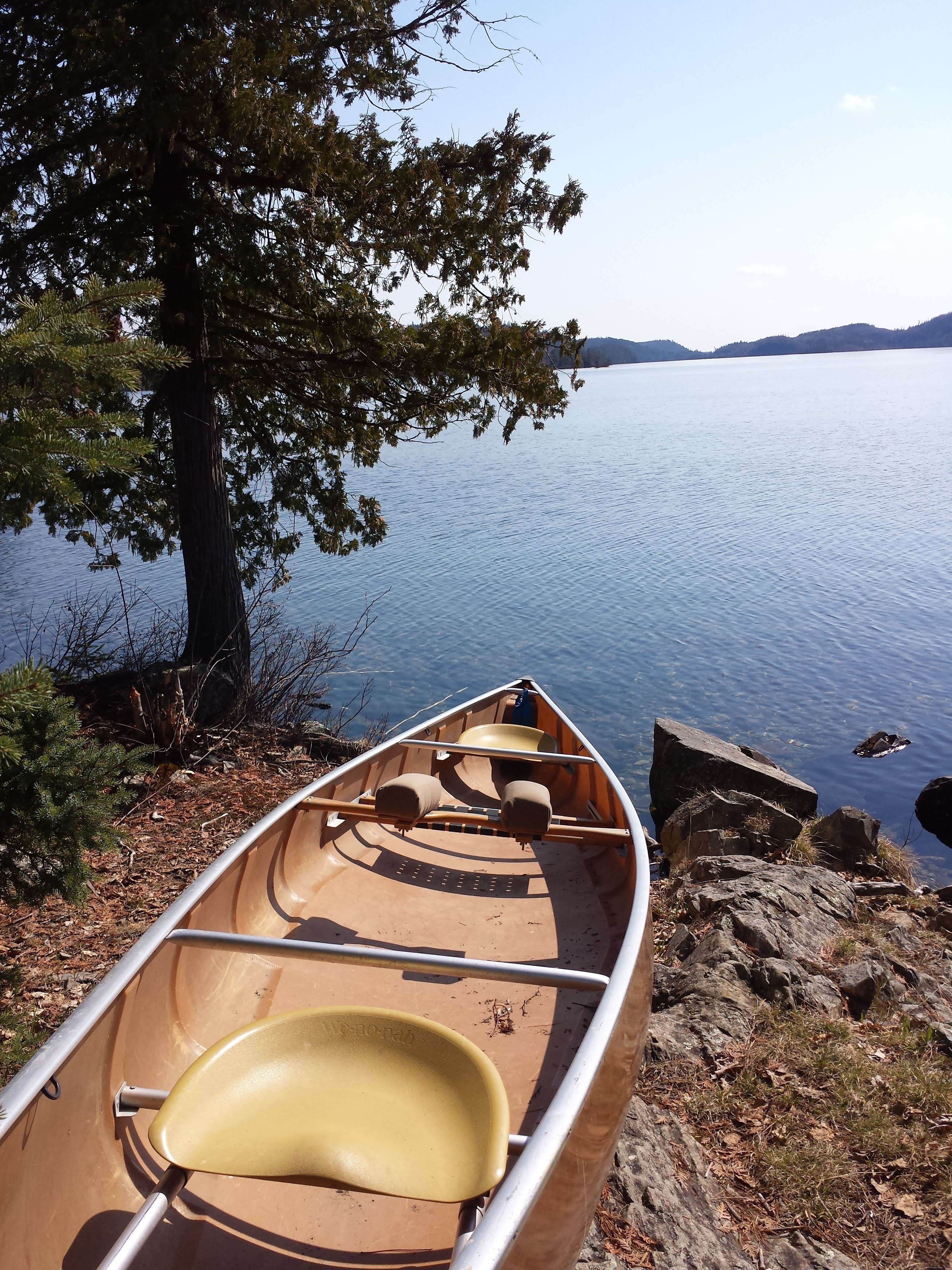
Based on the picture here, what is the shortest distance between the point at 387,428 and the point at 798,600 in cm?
1245

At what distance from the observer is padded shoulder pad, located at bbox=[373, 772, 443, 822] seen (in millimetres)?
4891

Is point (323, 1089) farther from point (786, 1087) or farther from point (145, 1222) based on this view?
point (786, 1087)

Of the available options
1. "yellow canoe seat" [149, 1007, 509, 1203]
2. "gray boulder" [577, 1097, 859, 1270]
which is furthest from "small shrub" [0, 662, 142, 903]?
"gray boulder" [577, 1097, 859, 1270]

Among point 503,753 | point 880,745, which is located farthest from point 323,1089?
point 880,745

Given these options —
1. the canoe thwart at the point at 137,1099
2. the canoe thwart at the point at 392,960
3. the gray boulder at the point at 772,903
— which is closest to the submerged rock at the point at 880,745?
the gray boulder at the point at 772,903

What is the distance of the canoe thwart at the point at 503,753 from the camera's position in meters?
6.08

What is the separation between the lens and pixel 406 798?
489cm

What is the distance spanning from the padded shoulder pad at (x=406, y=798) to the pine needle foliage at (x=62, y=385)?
8.13ft

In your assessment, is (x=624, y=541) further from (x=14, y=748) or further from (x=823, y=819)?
(x=14, y=748)

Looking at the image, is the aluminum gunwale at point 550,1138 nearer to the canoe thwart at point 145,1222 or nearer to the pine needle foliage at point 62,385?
the canoe thwart at point 145,1222

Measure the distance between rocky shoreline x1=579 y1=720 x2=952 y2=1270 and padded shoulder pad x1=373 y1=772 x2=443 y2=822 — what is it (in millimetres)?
1690

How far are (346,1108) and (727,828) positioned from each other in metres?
6.22

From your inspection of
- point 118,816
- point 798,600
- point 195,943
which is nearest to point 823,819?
point 118,816

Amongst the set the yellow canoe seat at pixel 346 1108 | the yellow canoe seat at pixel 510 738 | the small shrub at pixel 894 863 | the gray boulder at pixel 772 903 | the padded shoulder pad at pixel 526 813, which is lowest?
the small shrub at pixel 894 863
